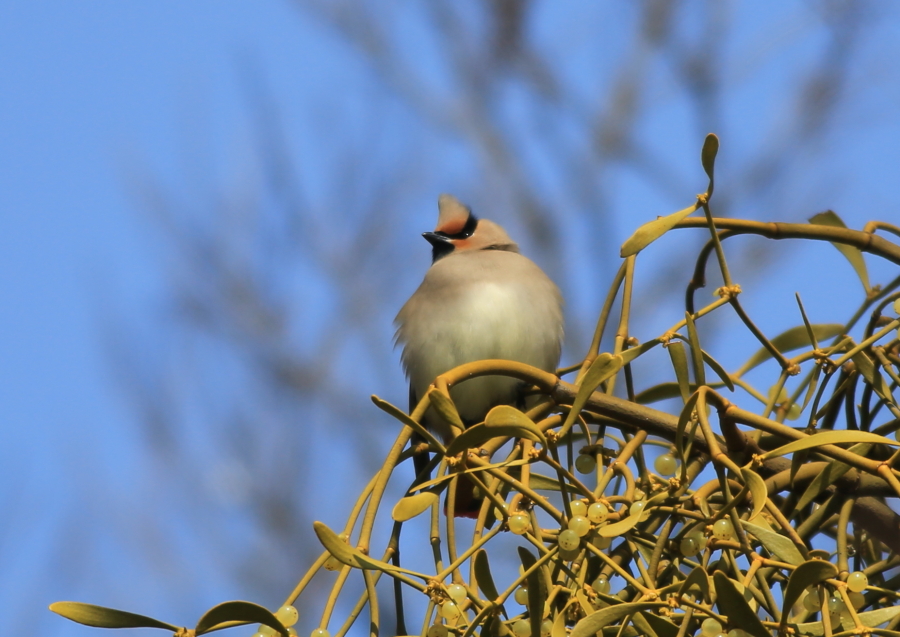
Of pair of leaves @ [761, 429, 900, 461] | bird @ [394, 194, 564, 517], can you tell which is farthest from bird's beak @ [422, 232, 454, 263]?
pair of leaves @ [761, 429, 900, 461]

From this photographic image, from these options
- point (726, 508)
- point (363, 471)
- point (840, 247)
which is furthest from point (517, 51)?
point (726, 508)

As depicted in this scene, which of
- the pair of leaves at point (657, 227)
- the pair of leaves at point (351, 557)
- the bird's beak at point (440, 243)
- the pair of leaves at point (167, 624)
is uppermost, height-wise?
the bird's beak at point (440, 243)

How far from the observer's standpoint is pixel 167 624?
1023 millimetres

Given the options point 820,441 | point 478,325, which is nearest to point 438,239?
point 478,325

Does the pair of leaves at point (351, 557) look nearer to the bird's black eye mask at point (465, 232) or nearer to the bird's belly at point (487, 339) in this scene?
the bird's belly at point (487, 339)

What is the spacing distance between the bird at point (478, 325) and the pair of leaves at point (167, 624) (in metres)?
2.00

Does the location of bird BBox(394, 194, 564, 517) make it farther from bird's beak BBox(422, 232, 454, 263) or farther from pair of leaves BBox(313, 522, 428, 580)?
pair of leaves BBox(313, 522, 428, 580)

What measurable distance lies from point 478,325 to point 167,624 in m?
2.13

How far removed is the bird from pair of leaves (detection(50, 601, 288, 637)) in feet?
6.56

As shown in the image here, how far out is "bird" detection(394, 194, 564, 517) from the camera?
122 inches

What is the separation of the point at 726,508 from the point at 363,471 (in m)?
7.10

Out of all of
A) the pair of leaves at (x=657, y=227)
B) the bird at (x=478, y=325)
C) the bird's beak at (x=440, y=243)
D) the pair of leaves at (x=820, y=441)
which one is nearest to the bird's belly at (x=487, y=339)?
the bird at (x=478, y=325)

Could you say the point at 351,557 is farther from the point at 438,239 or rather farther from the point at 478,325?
the point at 438,239

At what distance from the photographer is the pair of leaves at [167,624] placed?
976 mm
